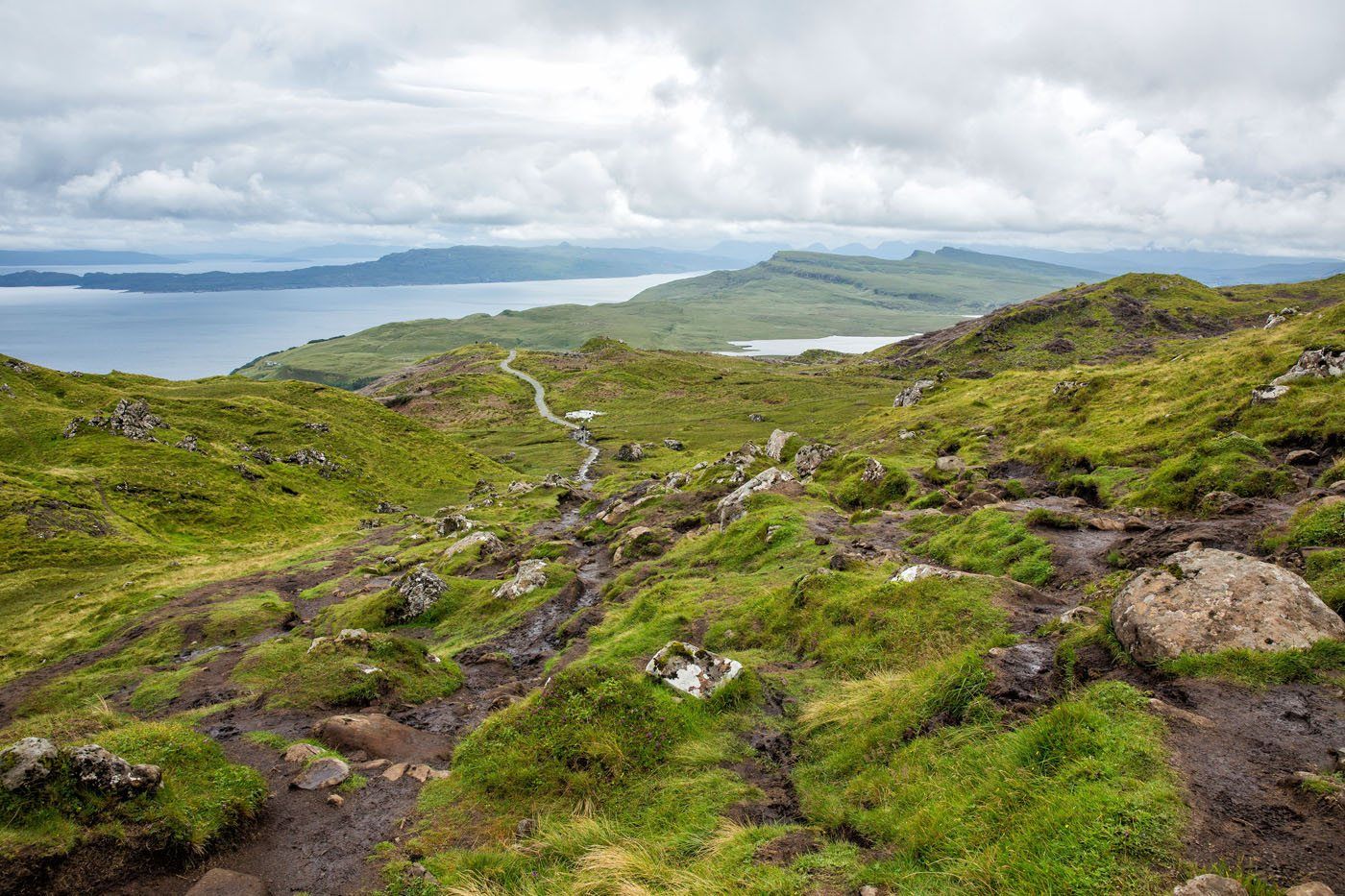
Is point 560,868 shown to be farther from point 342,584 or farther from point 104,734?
point 342,584

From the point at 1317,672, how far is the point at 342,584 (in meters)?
49.0

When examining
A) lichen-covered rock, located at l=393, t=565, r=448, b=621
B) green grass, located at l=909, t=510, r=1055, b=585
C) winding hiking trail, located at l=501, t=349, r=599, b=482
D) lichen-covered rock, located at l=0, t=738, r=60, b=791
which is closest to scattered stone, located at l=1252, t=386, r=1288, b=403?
green grass, located at l=909, t=510, r=1055, b=585

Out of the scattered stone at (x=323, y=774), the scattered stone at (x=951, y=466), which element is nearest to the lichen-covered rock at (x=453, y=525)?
the scattered stone at (x=951, y=466)

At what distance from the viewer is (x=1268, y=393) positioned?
Result: 27828mm

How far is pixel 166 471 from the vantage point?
241ft

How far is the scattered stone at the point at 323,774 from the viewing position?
49.1 ft

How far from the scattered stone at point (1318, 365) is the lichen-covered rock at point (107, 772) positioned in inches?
1699

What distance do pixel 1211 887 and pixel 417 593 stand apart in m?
35.5

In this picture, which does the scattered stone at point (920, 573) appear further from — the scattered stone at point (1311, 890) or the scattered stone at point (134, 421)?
the scattered stone at point (134, 421)

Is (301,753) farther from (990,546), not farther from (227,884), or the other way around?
(990,546)

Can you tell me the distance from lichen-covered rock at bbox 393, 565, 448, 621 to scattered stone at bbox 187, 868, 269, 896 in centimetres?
2354

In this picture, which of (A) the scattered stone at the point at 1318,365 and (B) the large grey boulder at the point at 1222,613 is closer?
(B) the large grey boulder at the point at 1222,613

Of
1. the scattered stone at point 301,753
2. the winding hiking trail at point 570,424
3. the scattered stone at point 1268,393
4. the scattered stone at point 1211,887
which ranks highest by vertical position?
the scattered stone at point 1268,393

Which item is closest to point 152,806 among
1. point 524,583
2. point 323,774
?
point 323,774
